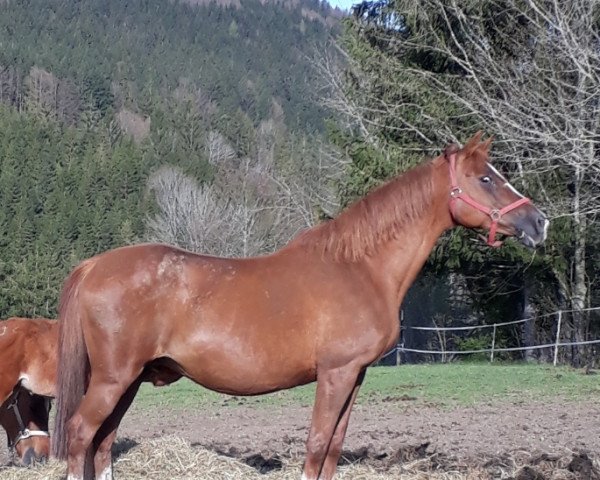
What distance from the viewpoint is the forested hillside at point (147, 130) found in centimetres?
4488

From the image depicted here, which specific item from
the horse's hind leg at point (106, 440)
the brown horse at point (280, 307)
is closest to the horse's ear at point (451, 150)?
the brown horse at point (280, 307)

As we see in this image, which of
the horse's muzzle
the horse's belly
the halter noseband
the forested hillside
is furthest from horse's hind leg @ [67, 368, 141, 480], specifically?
the forested hillside

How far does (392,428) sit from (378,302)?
4439mm

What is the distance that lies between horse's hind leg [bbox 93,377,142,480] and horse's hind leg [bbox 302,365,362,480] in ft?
4.59

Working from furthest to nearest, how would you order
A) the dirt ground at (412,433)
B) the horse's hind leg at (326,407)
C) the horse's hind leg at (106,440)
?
1. the dirt ground at (412,433)
2. the horse's hind leg at (106,440)
3. the horse's hind leg at (326,407)

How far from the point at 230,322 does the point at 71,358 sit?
3.80 feet

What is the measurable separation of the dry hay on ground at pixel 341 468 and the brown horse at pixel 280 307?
85cm

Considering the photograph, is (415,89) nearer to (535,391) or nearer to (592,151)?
(592,151)

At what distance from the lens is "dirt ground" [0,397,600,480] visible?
23.4 ft

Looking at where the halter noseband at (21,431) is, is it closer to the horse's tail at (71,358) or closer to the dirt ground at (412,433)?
the dirt ground at (412,433)

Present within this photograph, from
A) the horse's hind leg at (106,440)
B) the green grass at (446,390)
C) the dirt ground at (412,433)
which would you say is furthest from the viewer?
the green grass at (446,390)

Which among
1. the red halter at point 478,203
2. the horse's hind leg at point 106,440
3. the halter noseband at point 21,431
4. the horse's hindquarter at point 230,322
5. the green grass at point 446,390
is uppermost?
the red halter at point 478,203

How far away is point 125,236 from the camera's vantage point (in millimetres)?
55312

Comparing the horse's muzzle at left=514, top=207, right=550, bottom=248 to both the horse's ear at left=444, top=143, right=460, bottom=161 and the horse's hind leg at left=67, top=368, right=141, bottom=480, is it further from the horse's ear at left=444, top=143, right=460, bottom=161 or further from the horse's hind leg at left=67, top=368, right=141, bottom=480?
the horse's hind leg at left=67, top=368, right=141, bottom=480
